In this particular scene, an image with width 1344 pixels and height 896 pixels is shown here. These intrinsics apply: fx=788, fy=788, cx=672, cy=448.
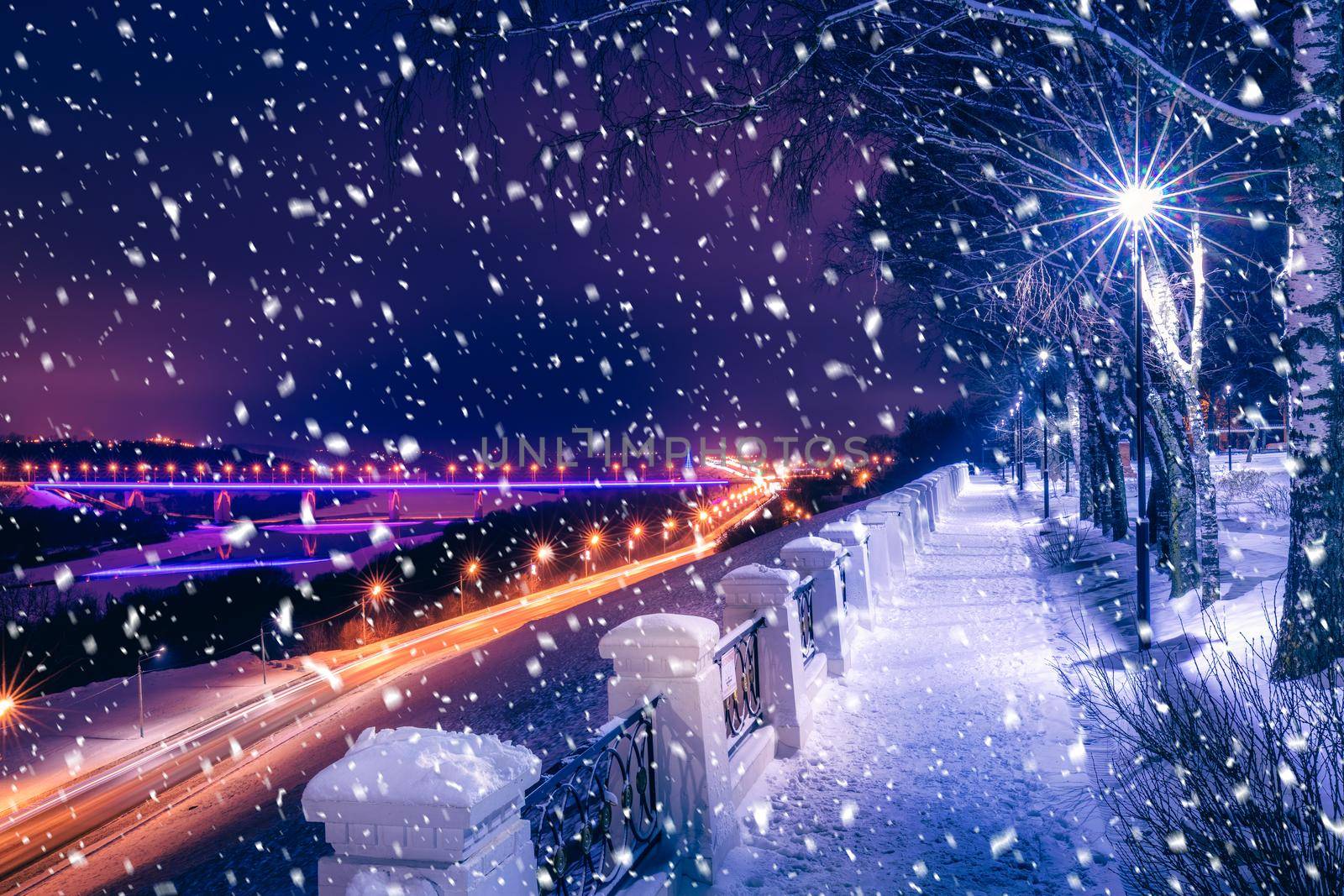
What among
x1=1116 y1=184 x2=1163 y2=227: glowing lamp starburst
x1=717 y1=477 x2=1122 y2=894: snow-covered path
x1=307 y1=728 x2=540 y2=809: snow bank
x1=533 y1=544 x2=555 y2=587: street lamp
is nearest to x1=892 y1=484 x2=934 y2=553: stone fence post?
x1=717 y1=477 x2=1122 y2=894: snow-covered path

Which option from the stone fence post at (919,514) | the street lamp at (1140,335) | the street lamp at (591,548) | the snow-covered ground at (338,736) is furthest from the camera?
the street lamp at (591,548)

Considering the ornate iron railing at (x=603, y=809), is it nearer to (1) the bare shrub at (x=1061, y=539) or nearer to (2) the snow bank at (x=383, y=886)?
(2) the snow bank at (x=383, y=886)

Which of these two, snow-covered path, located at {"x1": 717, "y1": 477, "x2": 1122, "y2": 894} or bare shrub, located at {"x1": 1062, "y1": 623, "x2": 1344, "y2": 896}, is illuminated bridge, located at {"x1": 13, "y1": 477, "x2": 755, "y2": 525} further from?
bare shrub, located at {"x1": 1062, "y1": 623, "x2": 1344, "y2": 896}

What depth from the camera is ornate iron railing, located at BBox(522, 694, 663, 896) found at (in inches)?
146

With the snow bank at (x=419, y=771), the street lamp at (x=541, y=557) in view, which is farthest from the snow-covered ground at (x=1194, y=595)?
the street lamp at (x=541, y=557)

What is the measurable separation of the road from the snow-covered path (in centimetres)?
1397

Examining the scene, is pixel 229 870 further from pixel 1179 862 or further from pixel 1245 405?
pixel 1245 405

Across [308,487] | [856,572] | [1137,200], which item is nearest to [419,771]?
[856,572]

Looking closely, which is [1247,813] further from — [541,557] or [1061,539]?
[541,557]

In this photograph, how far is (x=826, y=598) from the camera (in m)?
9.20

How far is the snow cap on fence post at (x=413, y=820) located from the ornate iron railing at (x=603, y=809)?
0.62 metres

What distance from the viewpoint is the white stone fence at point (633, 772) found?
2.53m

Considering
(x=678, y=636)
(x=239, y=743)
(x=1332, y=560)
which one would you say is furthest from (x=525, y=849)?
(x=239, y=743)

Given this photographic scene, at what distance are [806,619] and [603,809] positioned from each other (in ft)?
17.0
